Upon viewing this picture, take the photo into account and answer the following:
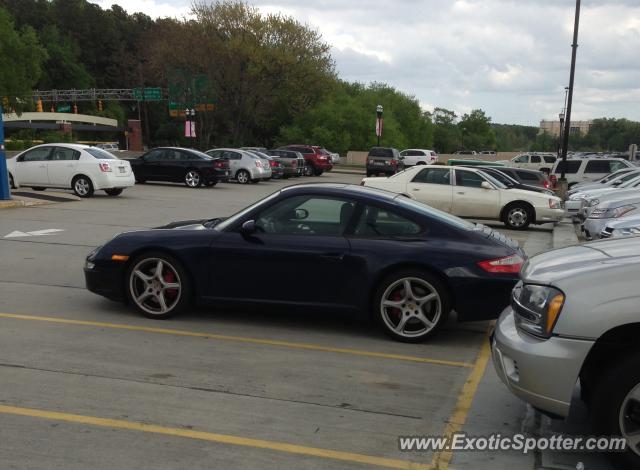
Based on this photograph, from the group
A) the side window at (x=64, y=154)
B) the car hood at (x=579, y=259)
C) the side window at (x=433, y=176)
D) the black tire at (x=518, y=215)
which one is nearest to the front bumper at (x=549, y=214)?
the black tire at (x=518, y=215)

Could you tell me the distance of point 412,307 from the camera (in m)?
6.06

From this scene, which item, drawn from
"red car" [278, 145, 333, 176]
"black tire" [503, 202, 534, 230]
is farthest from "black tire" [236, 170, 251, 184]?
"black tire" [503, 202, 534, 230]

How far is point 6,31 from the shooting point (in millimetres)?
54281

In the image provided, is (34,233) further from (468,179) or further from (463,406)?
(468,179)

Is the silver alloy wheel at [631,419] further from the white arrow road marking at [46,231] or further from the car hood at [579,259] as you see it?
the white arrow road marking at [46,231]

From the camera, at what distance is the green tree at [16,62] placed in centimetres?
5428

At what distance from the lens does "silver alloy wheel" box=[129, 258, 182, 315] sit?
654cm

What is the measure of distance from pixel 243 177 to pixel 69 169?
40.0ft

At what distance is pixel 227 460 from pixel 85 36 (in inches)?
5083

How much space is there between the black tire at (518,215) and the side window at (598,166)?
14.0 meters

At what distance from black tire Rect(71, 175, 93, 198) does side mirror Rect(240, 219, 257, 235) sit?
47.9ft

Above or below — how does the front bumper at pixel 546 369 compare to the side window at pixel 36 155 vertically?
below

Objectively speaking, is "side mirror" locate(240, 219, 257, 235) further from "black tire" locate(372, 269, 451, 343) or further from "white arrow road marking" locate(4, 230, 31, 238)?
"white arrow road marking" locate(4, 230, 31, 238)

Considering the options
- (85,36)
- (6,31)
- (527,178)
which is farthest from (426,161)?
(85,36)
